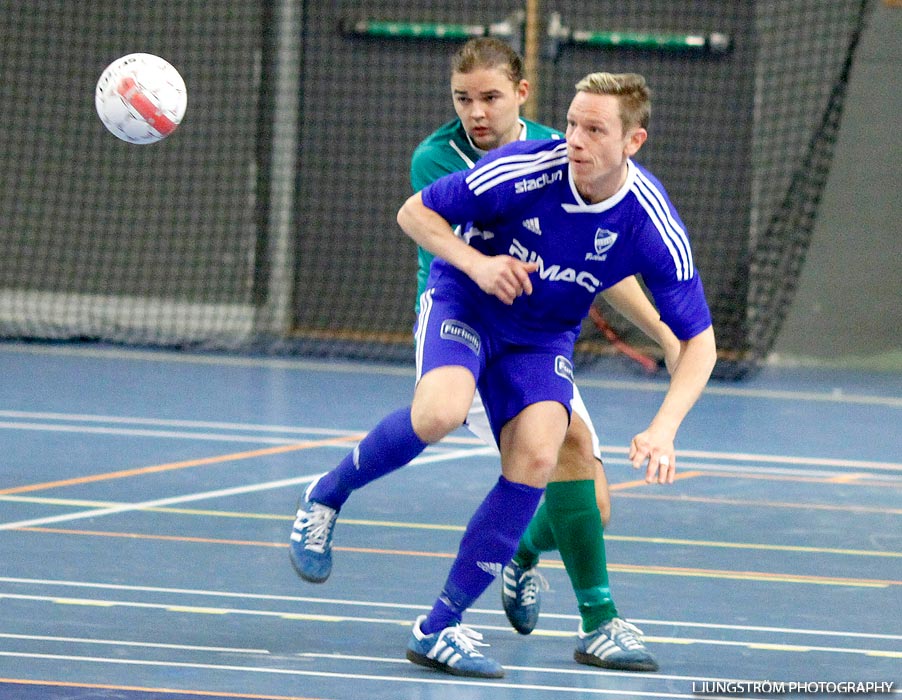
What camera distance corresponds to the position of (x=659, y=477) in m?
3.72

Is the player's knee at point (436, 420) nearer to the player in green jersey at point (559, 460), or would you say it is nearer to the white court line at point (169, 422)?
the player in green jersey at point (559, 460)

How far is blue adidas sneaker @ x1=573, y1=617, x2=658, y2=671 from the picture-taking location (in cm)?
398

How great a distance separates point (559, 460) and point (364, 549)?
4.17 feet

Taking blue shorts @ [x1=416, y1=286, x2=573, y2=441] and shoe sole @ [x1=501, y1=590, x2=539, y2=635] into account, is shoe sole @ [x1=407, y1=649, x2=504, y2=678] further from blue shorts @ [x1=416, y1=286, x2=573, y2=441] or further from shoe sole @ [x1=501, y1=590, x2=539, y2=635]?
blue shorts @ [x1=416, y1=286, x2=573, y2=441]

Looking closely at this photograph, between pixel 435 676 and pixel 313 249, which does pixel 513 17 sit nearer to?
pixel 313 249

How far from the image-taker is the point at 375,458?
13.7 ft

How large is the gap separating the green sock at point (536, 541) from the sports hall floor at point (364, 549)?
204 millimetres

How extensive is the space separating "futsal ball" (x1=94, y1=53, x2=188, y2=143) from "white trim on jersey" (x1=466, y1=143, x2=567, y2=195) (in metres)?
1.68

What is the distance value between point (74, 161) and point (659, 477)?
29.5 feet

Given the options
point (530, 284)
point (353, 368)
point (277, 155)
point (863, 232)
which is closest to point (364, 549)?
point (530, 284)

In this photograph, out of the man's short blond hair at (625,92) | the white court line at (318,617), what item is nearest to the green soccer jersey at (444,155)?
the man's short blond hair at (625,92)

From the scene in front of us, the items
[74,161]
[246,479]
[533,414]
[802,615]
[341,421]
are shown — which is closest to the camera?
[533,414]

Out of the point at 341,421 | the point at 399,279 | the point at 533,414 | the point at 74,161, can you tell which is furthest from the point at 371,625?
the point at 74,161

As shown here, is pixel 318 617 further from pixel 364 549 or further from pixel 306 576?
pixel 364 549
